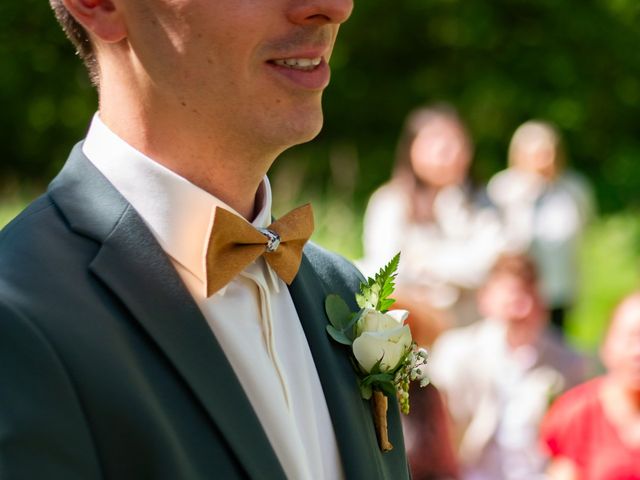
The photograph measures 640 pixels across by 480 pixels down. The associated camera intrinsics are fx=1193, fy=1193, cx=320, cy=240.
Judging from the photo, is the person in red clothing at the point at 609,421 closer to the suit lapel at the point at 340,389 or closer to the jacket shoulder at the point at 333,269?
the jacket shoulder at the point at 333,269

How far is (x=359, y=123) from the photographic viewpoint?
20.5 metres

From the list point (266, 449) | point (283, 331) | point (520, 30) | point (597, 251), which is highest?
point (520, 30)

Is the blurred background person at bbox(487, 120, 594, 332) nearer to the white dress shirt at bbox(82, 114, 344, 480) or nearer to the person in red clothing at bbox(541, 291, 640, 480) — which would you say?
the person in red clothing at bbox(541, 291, 640, 480)

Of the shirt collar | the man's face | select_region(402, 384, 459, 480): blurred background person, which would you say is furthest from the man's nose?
select_region(402, 384, 459, 480): blurred background person

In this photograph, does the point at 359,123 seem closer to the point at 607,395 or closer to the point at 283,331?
the point at 607,395

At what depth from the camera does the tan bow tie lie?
2.02m

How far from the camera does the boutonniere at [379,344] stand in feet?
7.47

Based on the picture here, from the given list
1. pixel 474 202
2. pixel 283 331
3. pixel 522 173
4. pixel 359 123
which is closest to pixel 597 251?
pixel 522 173

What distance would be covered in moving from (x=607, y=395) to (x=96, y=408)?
372cm

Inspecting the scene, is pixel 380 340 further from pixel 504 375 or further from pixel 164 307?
pixel 504 375

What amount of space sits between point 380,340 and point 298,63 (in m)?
0.57

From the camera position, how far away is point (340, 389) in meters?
2.18

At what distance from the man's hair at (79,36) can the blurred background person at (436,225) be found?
4630mm

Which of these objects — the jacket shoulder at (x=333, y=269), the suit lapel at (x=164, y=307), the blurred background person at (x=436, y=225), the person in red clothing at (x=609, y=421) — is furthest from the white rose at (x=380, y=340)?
the blurred background person at (x=436, y=225)
